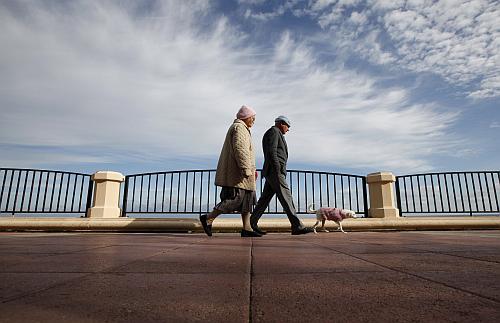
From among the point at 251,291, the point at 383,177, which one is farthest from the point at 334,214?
the point at 251,291

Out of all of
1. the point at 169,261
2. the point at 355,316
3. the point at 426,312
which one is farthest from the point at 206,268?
the point at 426,312

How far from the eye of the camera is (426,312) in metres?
0.96

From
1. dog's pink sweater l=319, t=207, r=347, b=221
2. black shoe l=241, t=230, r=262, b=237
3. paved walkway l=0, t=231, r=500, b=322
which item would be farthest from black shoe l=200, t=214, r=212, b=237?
dog's pink sweater l=319, t=207, r=347, b=221

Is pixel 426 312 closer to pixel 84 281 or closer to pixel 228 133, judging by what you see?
pixel 84 281

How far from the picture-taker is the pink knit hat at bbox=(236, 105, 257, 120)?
5.01 meters

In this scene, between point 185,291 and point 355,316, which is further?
point 185,291

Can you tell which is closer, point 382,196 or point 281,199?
point 281,199

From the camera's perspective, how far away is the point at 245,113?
501cm

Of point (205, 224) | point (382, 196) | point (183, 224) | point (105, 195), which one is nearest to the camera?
point (205, 224)

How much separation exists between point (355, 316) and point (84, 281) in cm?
123

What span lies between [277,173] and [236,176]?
0.71 m

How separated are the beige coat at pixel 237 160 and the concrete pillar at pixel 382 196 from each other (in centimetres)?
544

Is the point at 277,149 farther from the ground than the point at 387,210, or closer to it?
farther from the ground

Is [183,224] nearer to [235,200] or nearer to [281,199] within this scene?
[235,200]
